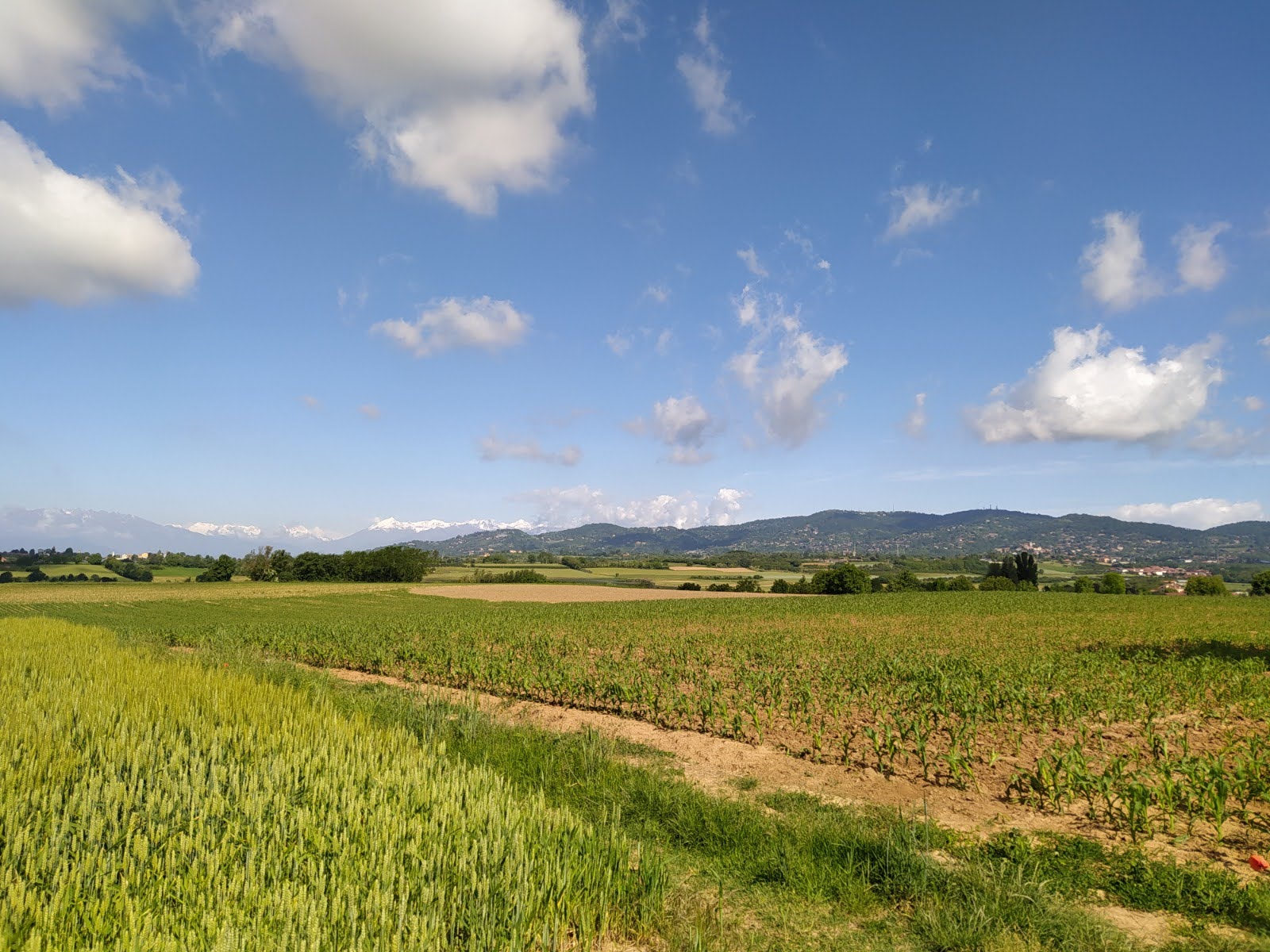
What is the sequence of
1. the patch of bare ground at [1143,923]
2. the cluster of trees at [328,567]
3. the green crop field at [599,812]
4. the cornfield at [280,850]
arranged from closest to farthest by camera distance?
the cornfield at [280,850]
the green crop field at [599,812]
the patch of bare ground at [1143,923]
the cluster of trees at [328,567]

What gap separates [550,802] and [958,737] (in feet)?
26.2

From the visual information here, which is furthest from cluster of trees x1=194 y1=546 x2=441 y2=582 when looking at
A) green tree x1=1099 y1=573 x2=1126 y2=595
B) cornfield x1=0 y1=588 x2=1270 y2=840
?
green tree x1=1099 y1=573 x2=1126 y2=595

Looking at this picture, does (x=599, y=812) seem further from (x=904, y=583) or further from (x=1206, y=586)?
(x=1206, y=586)

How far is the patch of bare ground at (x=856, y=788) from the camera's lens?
7609mm

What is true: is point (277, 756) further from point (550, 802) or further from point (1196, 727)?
point (1196, 727)

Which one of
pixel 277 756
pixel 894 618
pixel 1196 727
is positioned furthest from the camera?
pixel 894 618

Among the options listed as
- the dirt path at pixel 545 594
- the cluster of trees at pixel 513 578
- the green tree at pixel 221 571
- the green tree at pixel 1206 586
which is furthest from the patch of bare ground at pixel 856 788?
the green tree at pixel 221 571

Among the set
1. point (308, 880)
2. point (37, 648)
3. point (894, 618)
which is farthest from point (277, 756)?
point (894, 618)

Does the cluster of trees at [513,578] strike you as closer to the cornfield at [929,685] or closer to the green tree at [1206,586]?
the cornfield at [929,685]

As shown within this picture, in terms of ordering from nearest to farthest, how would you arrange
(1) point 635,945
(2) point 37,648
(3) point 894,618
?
(1) point 635,945 < (2) point 37,648 < (3) point 894,618

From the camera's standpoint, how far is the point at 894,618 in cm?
3931

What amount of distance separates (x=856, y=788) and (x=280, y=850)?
8.29 metres

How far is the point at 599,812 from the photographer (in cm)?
802

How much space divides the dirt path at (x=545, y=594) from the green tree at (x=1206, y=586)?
56945 millimetres
